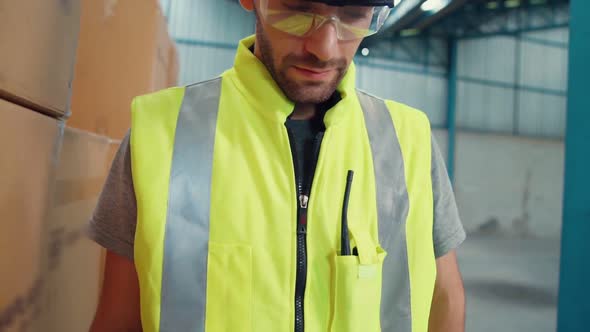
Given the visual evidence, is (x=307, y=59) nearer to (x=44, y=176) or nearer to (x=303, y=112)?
Answer: (x=303, y=112)

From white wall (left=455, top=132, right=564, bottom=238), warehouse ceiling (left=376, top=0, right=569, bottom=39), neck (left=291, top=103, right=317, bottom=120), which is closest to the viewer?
neck (left=291, top=103, right=317, bottom=120)

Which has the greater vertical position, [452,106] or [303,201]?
[452,106]

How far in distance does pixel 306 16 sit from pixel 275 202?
31 centimetres

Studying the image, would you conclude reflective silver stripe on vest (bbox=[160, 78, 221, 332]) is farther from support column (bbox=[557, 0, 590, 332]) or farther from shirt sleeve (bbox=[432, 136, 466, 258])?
support column (bbox=[557, 0, 590, 332])

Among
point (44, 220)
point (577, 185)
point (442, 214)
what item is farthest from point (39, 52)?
point (577, 185)

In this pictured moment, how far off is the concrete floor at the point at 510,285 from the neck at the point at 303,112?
3.45 meters

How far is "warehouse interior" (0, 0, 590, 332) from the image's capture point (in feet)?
2.32

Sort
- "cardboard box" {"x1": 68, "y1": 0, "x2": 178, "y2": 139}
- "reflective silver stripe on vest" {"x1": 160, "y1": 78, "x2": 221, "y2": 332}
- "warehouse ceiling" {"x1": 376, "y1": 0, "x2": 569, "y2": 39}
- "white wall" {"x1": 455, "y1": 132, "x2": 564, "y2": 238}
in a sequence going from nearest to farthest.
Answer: "reflective silver stripe on vest" {"x1": 160, "y1": 78, "x2": 221, "y2": 332} → "cardboard box" {"x1": 68, "y1": 0, "x2": 178, "y2": 139} → "warehouse ceiling" {"x1": 376, "y1": 0, "x2": 569, "y2": 39} → "white wall" {"x1": 455, "y1": 132, "x2": 564, "y2": 238}

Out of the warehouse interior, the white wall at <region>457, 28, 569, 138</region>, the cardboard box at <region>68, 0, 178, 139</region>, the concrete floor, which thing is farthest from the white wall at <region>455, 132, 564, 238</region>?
the cardboard box at <region>68, 0, 178, 139</region>

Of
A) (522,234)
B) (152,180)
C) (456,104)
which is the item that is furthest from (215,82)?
(522,234)

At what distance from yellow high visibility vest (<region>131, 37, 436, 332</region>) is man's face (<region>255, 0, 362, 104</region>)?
3 cm

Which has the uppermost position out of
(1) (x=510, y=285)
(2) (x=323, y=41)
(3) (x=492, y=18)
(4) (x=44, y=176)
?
(3) (x=492, y=18)

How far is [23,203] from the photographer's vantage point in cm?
69

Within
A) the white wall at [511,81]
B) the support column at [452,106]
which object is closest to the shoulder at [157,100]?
the support column at [452,106]
